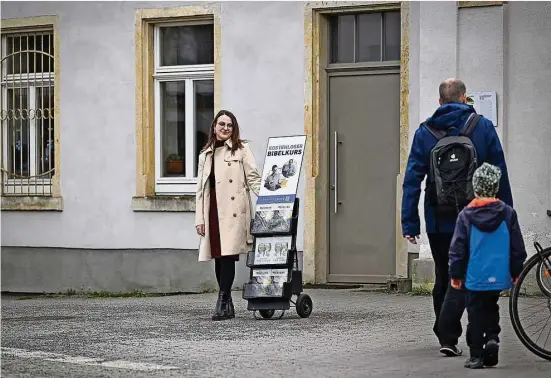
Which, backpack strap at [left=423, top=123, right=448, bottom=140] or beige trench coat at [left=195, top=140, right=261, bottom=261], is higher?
backpack strap at [left=423, top=123, right=448, bottom=140]

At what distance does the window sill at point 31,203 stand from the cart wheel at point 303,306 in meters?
6.63

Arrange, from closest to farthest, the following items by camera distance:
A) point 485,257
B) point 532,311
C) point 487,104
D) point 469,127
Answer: point 485,257, point 532,311, point 469,127, point 487,104

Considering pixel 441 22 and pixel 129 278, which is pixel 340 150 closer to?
pixel 441 22

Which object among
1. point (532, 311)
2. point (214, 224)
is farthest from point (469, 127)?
point (214, 224)

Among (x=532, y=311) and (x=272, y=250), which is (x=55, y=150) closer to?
(x=272, y=250)

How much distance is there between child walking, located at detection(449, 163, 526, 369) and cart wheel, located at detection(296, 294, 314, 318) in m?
3.48

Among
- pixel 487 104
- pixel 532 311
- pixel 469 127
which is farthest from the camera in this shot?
pixel 487 104

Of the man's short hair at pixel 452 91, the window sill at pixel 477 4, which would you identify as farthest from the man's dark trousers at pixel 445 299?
the window sill at pixel 477 4

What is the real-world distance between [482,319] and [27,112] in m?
11.1

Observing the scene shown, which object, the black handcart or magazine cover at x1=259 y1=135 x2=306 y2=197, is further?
magazine cover at x1=259 y1=135 x2=306 y2=197

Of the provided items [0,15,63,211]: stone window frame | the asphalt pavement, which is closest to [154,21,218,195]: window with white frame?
[0,15,63,211]: stone window frame

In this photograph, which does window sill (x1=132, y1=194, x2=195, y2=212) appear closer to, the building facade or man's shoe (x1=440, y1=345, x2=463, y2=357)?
the building facade

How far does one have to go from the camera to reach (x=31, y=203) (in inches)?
710

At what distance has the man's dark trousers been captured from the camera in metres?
8.95
